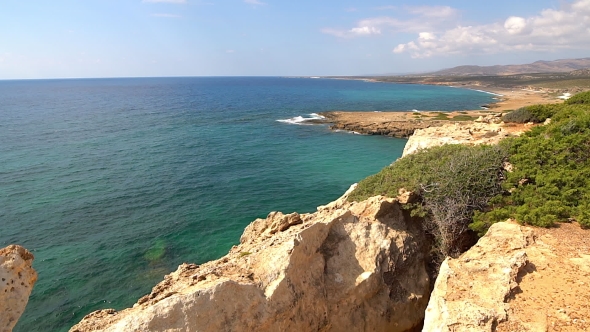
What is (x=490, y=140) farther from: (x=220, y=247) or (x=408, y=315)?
(x=220, y=247)

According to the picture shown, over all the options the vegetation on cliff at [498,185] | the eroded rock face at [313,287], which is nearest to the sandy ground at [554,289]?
the vegetation on cliff at [498,185]

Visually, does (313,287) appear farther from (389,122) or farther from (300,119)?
(300,119)

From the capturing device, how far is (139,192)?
34.4 metres

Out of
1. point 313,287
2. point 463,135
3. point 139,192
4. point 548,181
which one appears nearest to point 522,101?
point 463,135

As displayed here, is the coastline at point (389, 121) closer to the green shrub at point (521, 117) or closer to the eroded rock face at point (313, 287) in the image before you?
the green shrub at point (521, 117)

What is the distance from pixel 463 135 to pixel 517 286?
20295mm

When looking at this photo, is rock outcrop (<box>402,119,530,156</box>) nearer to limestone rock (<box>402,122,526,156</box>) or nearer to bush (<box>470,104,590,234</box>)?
limestone rock (<box>402,122,526,156</box>)

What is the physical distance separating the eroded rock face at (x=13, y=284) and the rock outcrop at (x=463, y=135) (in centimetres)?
2394

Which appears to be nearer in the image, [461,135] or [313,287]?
[313,287]

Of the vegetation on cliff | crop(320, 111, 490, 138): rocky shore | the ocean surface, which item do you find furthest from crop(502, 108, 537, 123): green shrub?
crop(320, 111, 490, 138): rocky shore

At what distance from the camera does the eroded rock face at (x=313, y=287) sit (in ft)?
32.0

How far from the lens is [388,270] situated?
13.8 m

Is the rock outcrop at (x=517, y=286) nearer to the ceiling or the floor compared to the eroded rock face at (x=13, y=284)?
nearer to the floor

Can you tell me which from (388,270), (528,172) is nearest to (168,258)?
(388,270)
